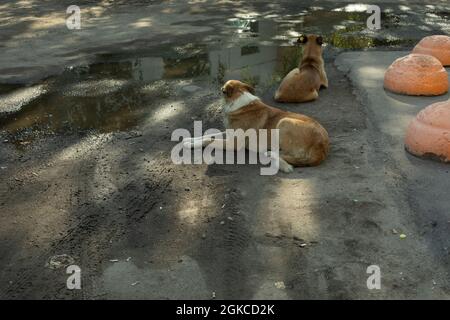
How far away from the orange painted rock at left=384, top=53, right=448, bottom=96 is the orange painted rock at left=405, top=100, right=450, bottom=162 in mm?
2250

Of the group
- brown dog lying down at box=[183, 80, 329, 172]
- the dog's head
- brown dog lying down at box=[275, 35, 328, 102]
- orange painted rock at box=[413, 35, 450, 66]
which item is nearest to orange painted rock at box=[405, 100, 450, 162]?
brown dog lying down at box=[183, 80, 329, 172]

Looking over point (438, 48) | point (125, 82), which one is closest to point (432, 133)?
point (438, 48)

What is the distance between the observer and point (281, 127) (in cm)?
605

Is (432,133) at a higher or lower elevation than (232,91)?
lower

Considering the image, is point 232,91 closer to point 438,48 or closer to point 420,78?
point 420,78

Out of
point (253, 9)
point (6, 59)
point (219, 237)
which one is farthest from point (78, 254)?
point (253, 9)

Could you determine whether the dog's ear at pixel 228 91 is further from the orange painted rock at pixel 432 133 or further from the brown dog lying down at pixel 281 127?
the orange painted rock at pixel 432 133

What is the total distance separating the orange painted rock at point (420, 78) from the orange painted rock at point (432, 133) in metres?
2.25

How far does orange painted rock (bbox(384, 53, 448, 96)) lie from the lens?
27.3 ft

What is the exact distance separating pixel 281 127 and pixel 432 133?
1.79m

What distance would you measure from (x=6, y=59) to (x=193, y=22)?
5.77 meters

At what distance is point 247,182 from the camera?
18.6 ft

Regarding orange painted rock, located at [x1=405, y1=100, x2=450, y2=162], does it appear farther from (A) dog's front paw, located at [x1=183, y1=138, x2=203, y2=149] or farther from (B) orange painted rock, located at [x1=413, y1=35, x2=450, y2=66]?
(B) orange painted rock, located at [x1=413, y1=35, x2=450, y2=66]

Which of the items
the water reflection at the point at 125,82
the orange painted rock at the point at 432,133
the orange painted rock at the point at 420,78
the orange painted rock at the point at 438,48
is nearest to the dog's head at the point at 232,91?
the water reflection at the point at 125,82
